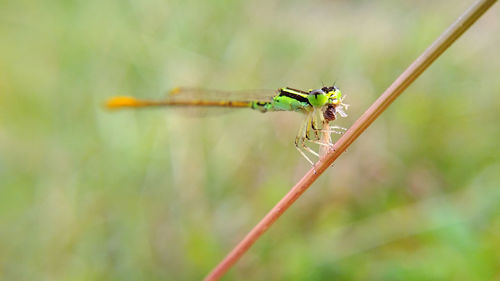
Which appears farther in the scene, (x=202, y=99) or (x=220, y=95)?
(x=202, y=99)

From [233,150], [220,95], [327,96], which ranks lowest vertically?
[233,150]

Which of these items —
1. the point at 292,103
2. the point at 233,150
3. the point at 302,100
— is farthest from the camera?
the point at 233,150

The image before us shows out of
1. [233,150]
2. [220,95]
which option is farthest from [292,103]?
[233,150]

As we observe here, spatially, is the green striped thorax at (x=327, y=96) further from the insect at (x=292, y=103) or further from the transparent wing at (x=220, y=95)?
the transparent wing at (x=220, y=95)

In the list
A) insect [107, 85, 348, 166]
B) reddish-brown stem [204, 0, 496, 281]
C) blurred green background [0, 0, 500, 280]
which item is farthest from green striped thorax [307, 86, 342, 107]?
blurred green background [0, 0, 500, 280]

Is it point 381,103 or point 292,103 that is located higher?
point 292,103

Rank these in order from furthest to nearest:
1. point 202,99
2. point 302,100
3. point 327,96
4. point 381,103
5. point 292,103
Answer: point 202,99 → point 292,103 → point 302,100 → point 327,96 → point 381,103

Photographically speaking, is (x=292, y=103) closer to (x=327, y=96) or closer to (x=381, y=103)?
(x=327, y=96)

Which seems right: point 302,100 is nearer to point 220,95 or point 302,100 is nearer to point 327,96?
point 327,96

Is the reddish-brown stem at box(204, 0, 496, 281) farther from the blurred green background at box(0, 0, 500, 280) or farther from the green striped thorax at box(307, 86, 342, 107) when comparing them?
the blurred green background at box(0, 0, 500, 280)
